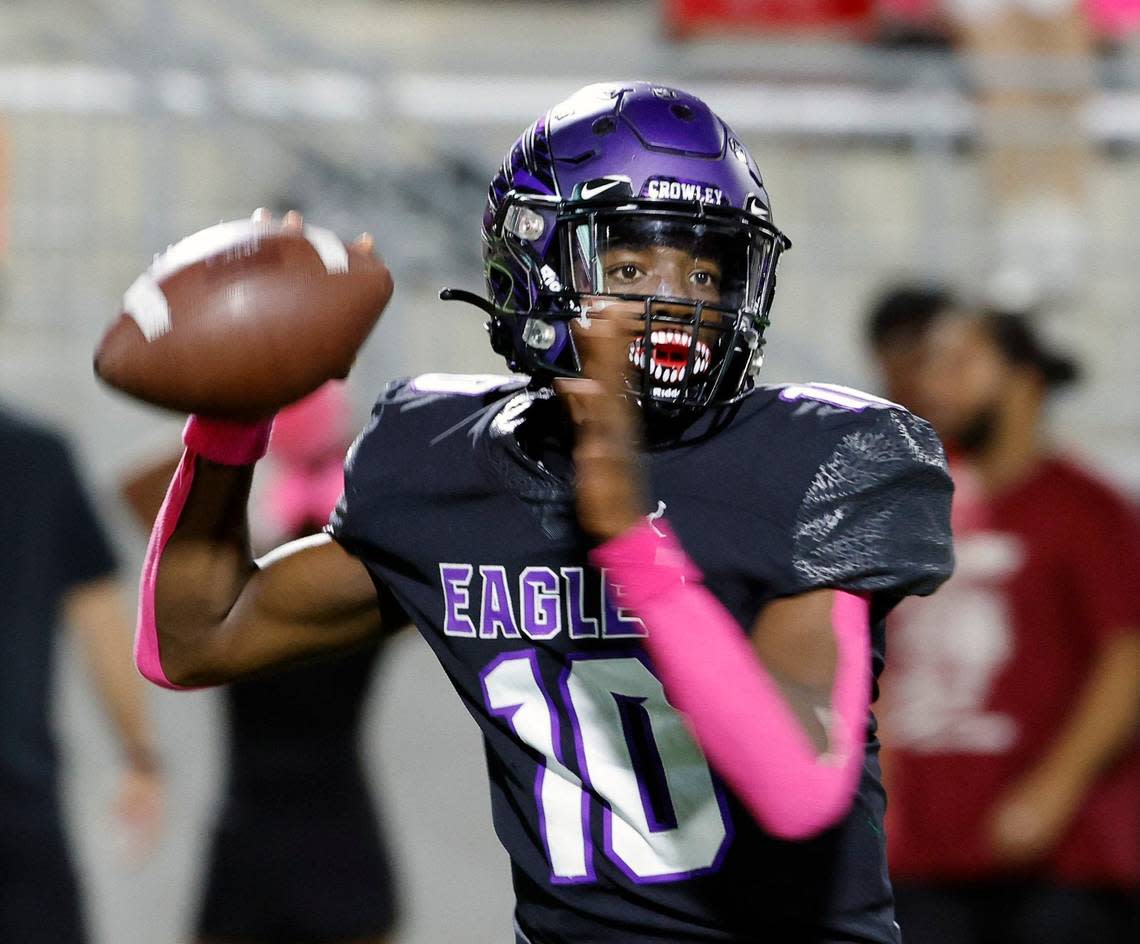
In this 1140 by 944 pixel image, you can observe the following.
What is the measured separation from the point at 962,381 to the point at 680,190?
2.18 meters

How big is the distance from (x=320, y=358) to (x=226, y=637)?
1.23 feet

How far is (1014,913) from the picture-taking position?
3.86 m

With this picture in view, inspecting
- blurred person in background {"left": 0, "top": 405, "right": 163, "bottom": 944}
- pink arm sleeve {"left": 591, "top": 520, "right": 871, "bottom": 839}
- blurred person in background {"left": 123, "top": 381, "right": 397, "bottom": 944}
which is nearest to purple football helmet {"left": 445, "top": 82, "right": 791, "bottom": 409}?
pink arm sleeve {"left": 591, "top": 520, "right": 871, "bottom": 839}

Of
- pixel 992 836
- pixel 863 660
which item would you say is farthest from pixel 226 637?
pixel 992 836

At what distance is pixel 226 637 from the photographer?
7.06 ft

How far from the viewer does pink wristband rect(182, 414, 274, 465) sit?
2094 millimetres

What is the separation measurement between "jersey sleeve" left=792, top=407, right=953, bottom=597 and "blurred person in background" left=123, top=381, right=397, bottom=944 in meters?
2.13

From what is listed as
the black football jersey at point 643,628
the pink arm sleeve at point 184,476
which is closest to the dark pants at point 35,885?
the pink arm sleeve at point 184,476

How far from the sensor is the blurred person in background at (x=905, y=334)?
4.05m

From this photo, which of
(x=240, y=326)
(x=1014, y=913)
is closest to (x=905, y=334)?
(x=1014, y=913)

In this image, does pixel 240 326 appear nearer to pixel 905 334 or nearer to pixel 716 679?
pixel 716 679

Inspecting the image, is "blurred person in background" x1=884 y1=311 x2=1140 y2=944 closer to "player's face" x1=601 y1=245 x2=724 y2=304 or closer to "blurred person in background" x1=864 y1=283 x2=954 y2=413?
"blurred person in background" x1=864 y1=283 x2=954 y2=413

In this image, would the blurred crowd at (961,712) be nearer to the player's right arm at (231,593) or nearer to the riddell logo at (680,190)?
the player's right arm at (231,593)

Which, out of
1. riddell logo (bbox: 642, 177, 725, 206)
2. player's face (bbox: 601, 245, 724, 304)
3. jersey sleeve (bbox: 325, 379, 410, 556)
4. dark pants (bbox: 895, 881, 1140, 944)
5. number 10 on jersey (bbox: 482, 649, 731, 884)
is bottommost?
dark pants (bbox: 895, 881, 1140, 944)
